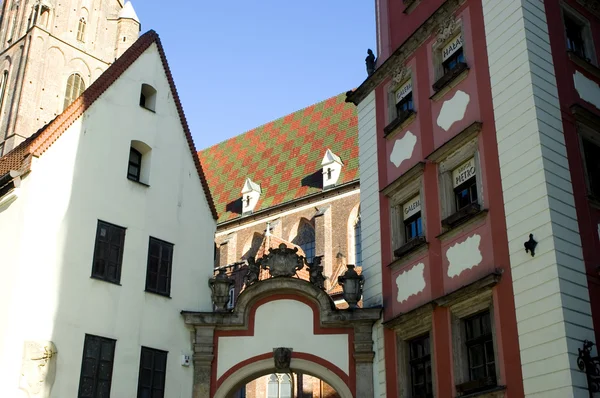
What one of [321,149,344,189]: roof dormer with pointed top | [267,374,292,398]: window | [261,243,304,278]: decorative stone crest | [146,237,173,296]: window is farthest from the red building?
[321,149,344,189]: roof dormer with pointed top

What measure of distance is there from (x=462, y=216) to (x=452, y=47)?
4.17 metres

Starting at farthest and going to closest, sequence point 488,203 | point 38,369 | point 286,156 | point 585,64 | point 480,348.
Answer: point 286,156
point 38,369
point 585,64
point 488,203
point 480,348

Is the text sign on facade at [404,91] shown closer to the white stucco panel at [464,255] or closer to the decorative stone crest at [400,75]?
the decorative stone crest at [400,75]

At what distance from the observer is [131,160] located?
18.7m

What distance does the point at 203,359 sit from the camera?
17375 millimetres

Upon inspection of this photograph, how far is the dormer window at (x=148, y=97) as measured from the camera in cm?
1950

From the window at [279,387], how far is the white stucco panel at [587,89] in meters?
21.4

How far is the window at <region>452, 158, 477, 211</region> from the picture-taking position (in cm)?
1491

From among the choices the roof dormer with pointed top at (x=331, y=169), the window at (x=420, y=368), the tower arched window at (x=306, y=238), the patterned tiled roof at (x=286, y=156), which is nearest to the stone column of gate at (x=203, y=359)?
the window at (x=420, y=368)

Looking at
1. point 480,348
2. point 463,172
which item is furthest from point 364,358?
point 463,172

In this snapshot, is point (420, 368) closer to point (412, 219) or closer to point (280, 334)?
point (412, 219)

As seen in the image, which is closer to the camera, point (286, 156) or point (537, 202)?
point (537, 202)

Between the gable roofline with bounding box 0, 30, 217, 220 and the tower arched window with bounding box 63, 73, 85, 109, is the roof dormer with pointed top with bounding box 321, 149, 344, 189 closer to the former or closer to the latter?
the gable roofline with bounding box 0, 30, 217, 220

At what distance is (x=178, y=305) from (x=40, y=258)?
3594mm
